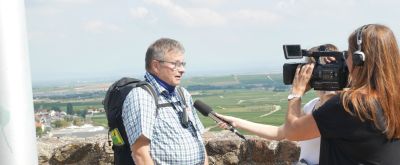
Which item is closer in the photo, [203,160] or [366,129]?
[366,129]

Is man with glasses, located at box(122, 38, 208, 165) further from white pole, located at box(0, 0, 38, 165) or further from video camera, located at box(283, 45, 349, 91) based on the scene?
white pole, located at box(0, 0, 38, 165)

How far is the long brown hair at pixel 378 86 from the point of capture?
2.31 m

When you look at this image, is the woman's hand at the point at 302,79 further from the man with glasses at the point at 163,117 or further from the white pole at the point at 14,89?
the white pole at the point at 14,89

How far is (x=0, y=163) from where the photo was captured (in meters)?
1.76

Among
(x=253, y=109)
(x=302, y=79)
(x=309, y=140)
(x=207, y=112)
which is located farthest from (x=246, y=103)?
(x=302, y=79)

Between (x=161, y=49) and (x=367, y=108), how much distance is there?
Result: 1418mm

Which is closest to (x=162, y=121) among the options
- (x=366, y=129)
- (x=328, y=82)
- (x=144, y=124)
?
(x=144, y=124)

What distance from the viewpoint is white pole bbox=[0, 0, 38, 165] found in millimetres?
1713

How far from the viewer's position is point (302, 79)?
8.83 feet

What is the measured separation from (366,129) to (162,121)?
128cm

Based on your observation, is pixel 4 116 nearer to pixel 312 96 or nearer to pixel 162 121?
pixel 162 121

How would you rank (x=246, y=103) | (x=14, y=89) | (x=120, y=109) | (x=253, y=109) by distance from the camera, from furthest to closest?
(x=246, y=103)
(x=253, y=109)
(x=120, y=109)
(x=14, y=89)

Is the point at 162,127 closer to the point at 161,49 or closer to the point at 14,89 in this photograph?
the point at 161,49

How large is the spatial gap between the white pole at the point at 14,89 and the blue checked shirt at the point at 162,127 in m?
1.22
